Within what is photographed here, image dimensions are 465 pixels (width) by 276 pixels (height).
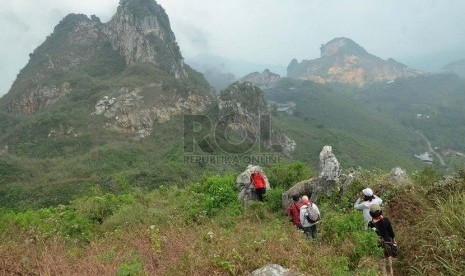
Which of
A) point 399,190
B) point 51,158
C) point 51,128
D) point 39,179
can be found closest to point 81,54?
point 51,128

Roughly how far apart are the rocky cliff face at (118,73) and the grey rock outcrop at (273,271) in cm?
6798

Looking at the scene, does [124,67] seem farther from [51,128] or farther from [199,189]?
[199,189]

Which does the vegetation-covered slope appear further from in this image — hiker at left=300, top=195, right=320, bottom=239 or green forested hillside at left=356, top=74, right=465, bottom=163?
green forested hillside at left=356, top=74, right=465, bottom=163

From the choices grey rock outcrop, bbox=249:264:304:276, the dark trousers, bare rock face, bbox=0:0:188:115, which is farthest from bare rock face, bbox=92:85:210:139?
grey rock outcrop, bbox=249:264:304:276

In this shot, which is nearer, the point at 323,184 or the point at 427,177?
the point at 427,177

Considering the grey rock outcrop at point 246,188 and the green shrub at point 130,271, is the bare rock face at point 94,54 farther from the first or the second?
the green shrub at point 130,271

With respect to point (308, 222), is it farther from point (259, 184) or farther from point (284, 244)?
point (259, 184)

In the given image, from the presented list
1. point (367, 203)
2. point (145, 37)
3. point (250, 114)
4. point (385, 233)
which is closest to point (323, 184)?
point (367, 203)
